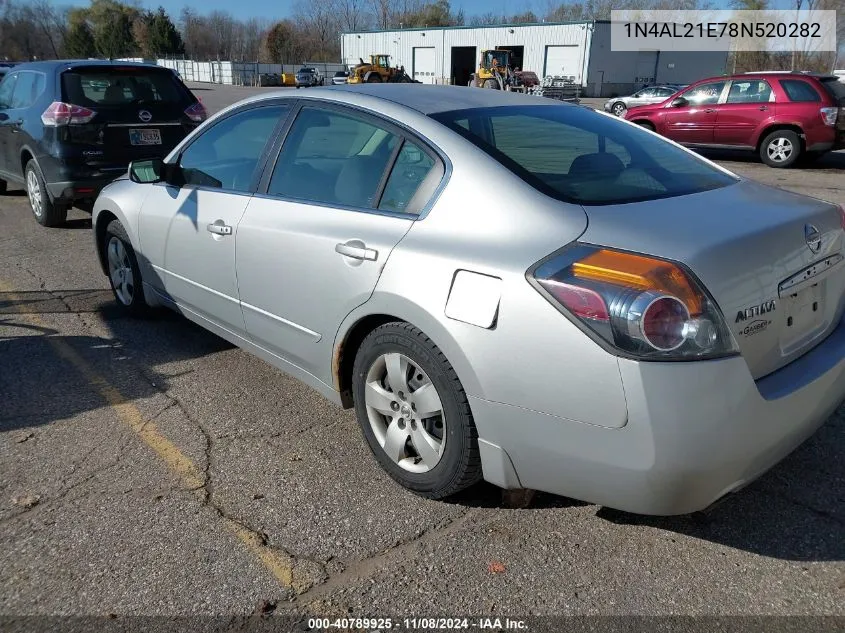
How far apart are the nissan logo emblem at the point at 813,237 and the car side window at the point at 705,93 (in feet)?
42.3

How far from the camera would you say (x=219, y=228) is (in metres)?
3.57

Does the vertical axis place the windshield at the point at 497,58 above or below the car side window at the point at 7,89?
above

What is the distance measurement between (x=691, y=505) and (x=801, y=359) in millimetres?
724

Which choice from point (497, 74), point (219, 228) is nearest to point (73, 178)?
point (219, 228)

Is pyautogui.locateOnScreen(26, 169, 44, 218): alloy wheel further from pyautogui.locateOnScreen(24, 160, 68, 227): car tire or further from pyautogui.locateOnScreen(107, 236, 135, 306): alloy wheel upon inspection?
pyautogui.locateOnScreen(107, 236, 135, 306): alloy wheel

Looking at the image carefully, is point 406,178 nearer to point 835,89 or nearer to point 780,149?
point 780,149

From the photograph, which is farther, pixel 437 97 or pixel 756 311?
pixel 437 97

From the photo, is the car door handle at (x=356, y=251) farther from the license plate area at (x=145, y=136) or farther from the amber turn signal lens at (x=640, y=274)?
the license plate area at (x=145, y=136)

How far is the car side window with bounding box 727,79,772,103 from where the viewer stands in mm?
13156

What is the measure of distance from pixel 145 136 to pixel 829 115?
11.6m

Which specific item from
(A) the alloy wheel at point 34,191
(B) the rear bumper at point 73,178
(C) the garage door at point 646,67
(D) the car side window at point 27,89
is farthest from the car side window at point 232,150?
(C) the garage door at point 646,67

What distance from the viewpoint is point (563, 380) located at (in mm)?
2152

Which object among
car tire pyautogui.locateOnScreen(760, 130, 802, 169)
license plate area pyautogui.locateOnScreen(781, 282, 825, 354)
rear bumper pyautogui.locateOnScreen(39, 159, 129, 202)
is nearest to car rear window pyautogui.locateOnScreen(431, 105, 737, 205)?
license plate area pyautogui.locateOnScreen(781, 282, 825, 354)

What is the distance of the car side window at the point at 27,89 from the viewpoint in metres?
7.56
